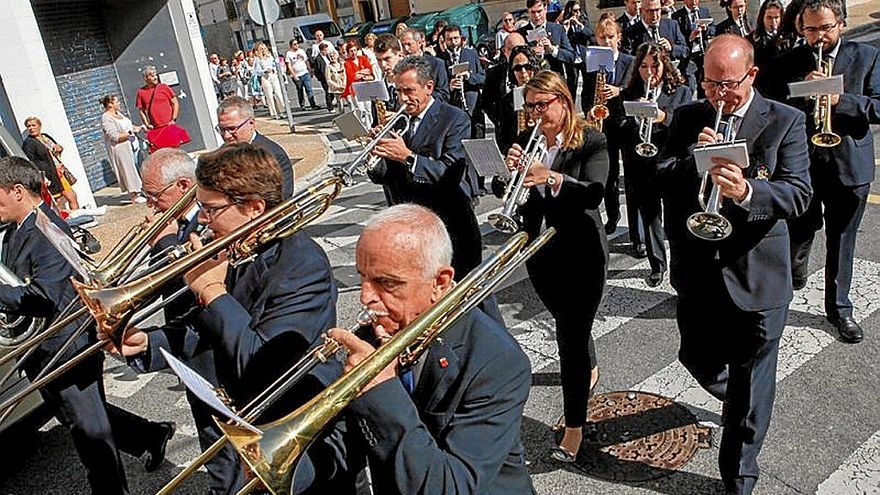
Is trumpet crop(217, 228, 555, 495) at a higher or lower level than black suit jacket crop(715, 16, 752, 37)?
lower

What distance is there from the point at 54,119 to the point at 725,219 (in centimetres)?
1070

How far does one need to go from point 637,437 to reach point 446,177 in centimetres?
207

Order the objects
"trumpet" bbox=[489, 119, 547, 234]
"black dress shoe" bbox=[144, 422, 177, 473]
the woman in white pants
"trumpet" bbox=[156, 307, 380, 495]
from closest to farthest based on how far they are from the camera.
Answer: "trumpet" bbox=[156, 307, 380, 495]
"trumpet" bbox=[489, 119, 547, 234]
"black dress shoe" bbox=[144, 422, 177, 473]
the woman in white pants

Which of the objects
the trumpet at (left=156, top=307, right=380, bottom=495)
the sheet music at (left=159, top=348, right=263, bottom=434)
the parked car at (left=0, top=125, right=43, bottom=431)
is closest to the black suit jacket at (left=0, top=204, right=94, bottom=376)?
the parked car at (left=0, top=125, right=43, bottom=431)

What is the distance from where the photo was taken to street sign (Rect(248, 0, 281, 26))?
14.4 meters

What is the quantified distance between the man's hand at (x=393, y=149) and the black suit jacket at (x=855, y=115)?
107 inches

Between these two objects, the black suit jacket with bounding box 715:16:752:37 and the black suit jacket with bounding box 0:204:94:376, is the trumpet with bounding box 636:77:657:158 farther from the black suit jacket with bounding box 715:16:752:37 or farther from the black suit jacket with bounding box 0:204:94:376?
the black suit jacket with bounding box 0:204:94:376

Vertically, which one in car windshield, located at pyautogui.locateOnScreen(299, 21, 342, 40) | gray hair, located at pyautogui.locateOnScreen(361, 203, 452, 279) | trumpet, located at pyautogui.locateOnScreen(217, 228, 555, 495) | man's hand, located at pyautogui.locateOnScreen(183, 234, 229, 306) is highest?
car windshield, located at pyautogui.locateOnScreen(299, 21, 342, 40)

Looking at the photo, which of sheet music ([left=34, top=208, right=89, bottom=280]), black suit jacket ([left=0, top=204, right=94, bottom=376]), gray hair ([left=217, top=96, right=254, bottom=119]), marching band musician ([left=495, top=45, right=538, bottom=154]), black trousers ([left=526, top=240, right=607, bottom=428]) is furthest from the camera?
marching band musician ([left=495, top=45, right=538, bottom=154])

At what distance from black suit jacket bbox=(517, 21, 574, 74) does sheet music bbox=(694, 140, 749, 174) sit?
574 cm

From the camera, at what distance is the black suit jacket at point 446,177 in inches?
188

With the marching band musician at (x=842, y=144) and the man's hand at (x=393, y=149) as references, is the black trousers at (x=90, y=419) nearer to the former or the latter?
the man's hand at (x=393, y=149)

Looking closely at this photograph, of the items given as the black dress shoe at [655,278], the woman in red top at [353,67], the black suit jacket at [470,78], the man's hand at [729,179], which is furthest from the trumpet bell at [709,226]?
the woman in red top at [353,67]

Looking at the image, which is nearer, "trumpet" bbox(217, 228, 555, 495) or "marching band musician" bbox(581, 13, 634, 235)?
"trumpet" bbox(217, 228, 555, 495)
